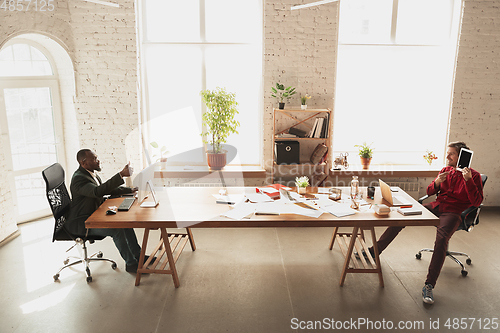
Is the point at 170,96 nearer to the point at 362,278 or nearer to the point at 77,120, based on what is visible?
the point at 77,120

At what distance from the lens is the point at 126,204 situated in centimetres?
390

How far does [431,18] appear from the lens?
591 cm

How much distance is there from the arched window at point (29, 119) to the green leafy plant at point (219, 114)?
220 cm

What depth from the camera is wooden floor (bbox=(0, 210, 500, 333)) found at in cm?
339

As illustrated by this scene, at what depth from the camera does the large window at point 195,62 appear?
580 centimetres

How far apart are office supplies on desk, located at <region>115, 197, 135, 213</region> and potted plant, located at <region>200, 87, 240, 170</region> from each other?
1.93 metres

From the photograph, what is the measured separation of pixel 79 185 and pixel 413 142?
16.4 ft

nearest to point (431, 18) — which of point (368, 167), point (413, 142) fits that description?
point (413, 142)

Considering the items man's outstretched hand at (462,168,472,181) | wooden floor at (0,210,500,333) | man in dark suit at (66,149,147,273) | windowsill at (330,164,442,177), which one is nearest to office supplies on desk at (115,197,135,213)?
man in dark suit at (66,149,147,273)

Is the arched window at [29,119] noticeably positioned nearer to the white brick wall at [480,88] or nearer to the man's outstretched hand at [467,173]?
the man's outstretched hand at [467,173]

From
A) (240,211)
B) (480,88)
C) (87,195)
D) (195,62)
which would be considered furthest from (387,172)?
(87,195)

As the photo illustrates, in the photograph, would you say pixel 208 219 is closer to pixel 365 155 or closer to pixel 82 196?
pixel 82 196

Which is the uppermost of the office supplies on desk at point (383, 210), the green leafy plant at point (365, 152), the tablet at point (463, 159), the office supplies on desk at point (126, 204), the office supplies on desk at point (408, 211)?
the tablet at point (463, 159)

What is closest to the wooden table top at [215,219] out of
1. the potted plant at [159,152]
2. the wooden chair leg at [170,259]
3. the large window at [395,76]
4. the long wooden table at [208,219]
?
the long wooden table at [208,219]
